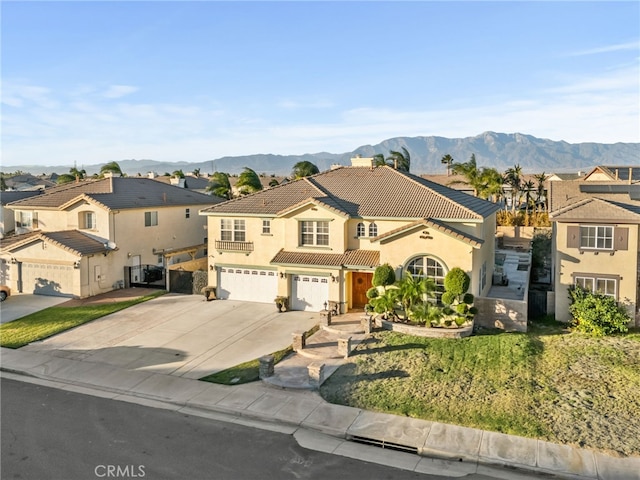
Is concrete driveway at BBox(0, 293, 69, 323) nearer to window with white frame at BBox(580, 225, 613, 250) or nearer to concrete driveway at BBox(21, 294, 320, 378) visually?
concrete driveway at BBox(21, 294, 320, 378)

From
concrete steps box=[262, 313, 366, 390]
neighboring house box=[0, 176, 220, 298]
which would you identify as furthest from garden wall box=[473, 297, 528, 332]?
neighboring house box=[0, 176, 220, 298]

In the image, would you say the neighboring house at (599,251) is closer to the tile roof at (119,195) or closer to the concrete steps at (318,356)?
the concrete steps at (318,356)

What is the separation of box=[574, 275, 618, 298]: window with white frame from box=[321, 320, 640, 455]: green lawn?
7.22ft

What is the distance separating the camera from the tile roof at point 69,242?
94.8ft

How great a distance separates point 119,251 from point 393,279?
1822cm

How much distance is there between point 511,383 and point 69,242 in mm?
25167

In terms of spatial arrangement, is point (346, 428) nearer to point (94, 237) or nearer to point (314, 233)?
point (314, 233)

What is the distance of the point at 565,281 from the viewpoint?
22953mm

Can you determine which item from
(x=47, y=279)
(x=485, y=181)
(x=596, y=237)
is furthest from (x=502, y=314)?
(x=485, y=181)

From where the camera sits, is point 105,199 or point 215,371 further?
point 105,199

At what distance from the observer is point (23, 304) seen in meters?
27.6

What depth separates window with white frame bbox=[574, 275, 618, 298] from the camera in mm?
22188

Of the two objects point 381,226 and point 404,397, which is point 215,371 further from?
point 381,226

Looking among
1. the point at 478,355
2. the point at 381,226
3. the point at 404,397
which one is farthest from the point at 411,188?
the point at 404,397
